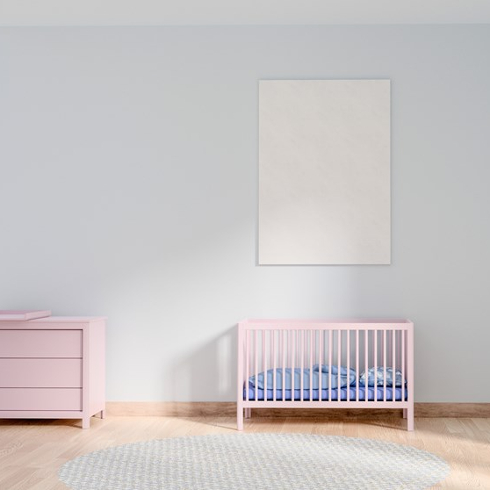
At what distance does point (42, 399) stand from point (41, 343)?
29cm

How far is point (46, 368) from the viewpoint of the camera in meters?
4.35

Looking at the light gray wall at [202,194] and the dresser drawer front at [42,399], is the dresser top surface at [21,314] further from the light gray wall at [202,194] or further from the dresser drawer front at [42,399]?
the dresser drawer front at [42,399]

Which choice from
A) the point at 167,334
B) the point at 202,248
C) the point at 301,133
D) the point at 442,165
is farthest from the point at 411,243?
the point at 167,334

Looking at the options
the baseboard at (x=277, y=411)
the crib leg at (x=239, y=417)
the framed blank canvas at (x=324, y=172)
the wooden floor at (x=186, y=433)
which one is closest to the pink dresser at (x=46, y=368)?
the wooden floor at (x=186, y=433)

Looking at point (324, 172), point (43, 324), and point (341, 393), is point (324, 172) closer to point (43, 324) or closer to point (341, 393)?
point (341, 393)

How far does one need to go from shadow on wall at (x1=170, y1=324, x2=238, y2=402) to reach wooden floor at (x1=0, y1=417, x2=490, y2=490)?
0.51ft

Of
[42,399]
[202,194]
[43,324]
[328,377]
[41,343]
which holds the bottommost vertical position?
[42,399]

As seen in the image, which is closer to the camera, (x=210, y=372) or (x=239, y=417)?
(x=239, y=417)

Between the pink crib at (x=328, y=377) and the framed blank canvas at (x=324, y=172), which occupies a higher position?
the framed blank canvas at (x=324, y=172)

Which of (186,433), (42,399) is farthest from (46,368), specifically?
(186,433)

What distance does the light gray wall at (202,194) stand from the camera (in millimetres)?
4684

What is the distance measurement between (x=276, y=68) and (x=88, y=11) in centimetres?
109

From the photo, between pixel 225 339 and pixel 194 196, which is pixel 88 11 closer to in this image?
pixel 194 196

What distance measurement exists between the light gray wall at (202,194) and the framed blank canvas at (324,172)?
0.07 metres
